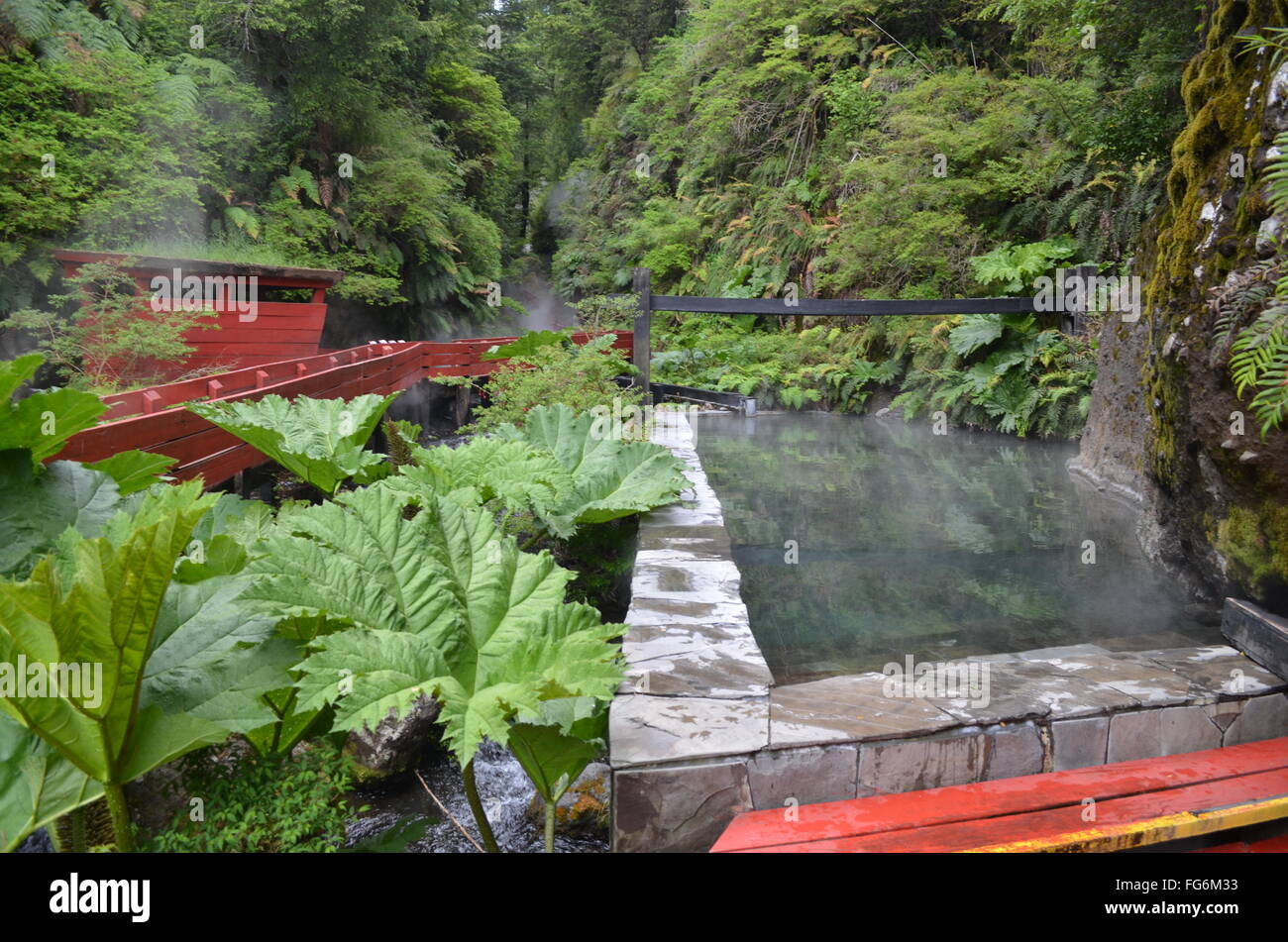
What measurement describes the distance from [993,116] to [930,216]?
6.01 ft

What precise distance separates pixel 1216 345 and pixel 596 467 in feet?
9.02

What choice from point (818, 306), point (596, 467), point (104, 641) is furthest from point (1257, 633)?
point (818, 306)

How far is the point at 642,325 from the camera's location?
11.6 meters

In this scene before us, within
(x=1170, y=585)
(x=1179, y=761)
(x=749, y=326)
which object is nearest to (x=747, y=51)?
(x=749, y=326)

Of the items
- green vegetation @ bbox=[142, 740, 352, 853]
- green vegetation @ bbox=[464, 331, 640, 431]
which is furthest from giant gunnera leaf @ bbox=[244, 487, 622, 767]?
green vegetation @ bbox=[464, 331, 640, 431]

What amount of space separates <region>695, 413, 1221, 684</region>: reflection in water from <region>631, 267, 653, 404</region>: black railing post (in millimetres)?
3533

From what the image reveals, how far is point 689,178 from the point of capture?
21203 mm

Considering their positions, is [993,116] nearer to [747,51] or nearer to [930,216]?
[930,216]

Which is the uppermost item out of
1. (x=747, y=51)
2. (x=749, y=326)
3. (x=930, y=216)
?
(x=747, y=51)

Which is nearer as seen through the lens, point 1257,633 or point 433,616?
point 433,616

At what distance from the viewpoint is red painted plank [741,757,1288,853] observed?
6.09 ft

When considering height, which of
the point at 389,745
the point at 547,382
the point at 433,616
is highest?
the point at 547,382

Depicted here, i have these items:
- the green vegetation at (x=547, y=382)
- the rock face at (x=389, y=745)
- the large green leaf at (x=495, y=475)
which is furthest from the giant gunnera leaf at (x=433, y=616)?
the green vegetation at (x=547, y=382)

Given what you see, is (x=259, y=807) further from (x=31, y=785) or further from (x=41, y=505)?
(x=41, y=505)
